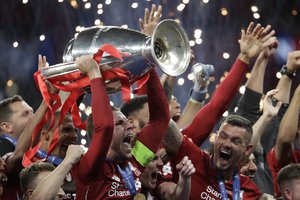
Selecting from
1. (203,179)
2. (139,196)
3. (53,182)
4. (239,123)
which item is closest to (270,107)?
(239,123)

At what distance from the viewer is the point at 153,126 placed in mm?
3578

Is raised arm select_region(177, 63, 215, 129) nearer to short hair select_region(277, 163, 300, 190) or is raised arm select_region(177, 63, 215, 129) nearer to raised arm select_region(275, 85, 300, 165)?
raised arm select_region(275, 85, 300, 165)

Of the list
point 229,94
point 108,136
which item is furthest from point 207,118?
point 108,136

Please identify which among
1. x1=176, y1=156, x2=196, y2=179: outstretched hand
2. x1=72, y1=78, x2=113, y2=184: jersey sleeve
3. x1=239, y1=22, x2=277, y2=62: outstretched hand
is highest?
x1=239, y1=22, x2=277, y2=62: outstretched hand

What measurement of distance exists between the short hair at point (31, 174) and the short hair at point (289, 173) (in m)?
1.21

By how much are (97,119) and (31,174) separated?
1.55 ft

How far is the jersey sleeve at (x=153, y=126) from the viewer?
356cm

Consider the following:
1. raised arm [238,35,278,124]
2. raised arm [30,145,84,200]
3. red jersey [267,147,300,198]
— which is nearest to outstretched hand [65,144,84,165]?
raised arm [30,145,84,200]

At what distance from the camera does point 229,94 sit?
4000mm

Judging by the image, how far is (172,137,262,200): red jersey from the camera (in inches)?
145

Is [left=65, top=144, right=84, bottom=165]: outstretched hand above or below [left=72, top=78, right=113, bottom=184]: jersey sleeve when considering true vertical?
below

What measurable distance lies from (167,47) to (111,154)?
0.57 metres

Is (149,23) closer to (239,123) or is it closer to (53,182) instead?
(239,123)

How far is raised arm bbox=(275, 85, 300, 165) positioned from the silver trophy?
3.36 ft
